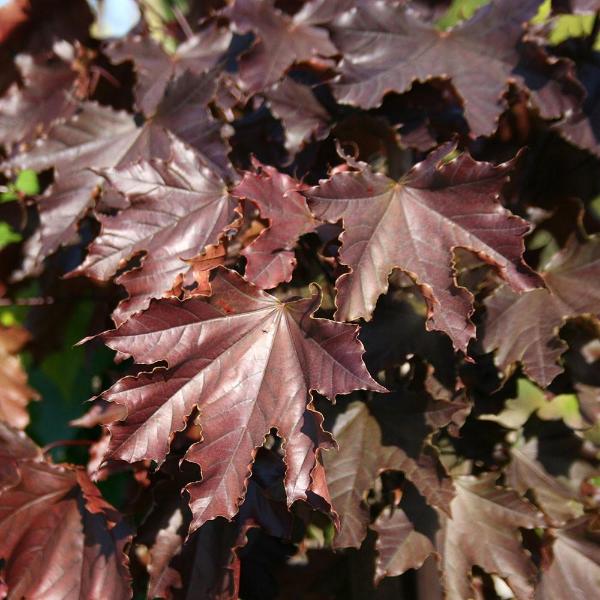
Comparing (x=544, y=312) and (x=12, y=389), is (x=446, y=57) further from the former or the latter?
(x=12, y=389)

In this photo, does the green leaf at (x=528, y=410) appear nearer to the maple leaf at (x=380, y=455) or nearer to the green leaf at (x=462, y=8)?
the maple leaf at (x=380, y=455)

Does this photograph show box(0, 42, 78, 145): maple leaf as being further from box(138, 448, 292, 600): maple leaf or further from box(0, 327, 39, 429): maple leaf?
box(138, 448, 292, 600): maple leaf

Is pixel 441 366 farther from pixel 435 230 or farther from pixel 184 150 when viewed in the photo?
pixel 184 150

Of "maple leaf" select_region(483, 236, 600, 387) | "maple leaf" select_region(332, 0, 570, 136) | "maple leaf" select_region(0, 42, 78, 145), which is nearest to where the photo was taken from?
"maple leaf" select_region(483, 236, 600, 387)

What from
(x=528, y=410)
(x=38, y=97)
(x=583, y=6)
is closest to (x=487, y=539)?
(x=528, y=410)

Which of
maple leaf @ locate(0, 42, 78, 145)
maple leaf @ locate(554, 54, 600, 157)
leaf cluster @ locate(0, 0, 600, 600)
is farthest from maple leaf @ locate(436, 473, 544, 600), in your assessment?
maple leaf @ locate(0, 42, 78, 145)

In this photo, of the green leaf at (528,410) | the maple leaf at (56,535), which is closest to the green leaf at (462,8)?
the green leaf at (528,410)
